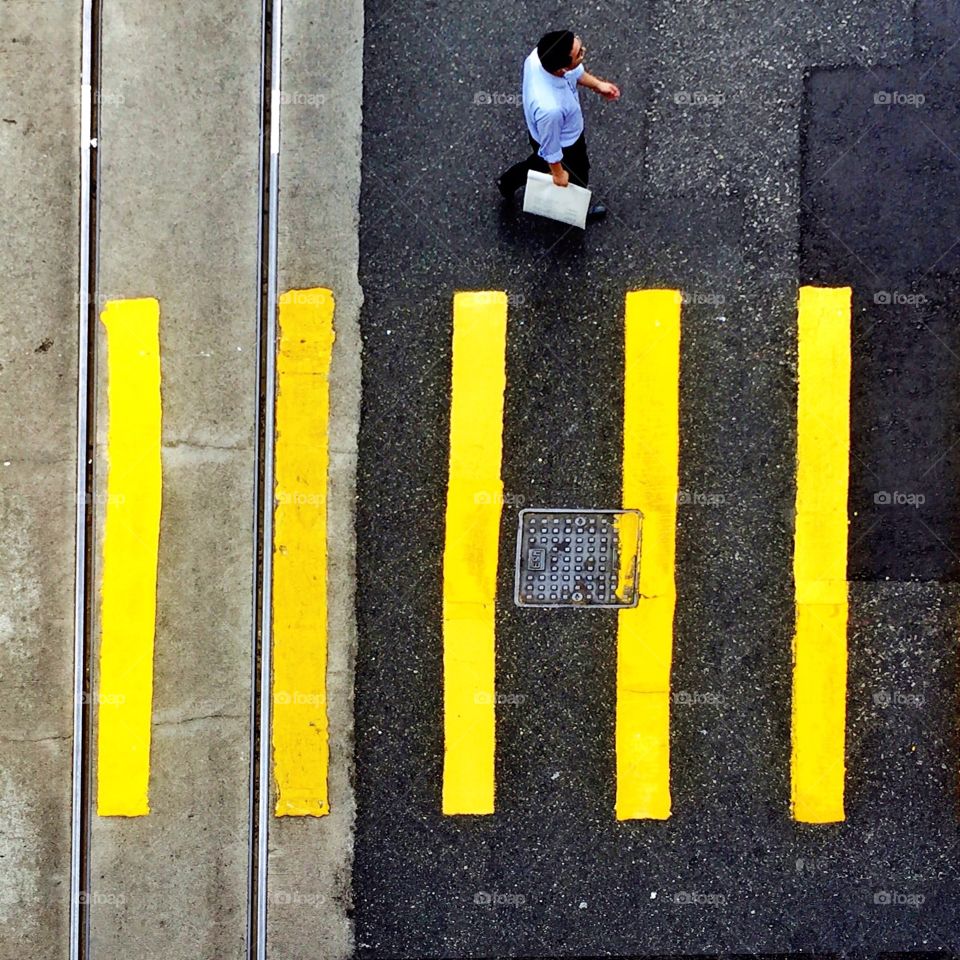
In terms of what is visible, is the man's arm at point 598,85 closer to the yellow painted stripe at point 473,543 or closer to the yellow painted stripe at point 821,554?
the yellow painted stripe at point 473,543

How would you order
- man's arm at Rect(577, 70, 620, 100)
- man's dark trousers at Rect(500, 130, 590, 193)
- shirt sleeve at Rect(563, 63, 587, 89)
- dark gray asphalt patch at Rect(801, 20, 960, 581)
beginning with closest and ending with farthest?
shirt sleeve at Rect(563, 63, 587, 89) < man's arm at Rect(577, 70, 620, 100) < man's dark trousers at Rect(500, 130, 590, 193) < dark gray asphalt patch at Rect(801, 20, 960, 581)

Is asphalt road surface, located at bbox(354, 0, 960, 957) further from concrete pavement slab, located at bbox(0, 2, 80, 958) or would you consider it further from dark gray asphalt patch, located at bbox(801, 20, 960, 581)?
concrete pavement slab, located at bbox(0, 2, 80, 958)

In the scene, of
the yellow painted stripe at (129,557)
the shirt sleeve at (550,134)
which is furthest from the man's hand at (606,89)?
the yellow painted stripe at (129,557)

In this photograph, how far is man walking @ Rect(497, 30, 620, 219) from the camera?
11.2ft

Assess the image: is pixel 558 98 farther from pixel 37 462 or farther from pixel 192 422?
pixel 37 462

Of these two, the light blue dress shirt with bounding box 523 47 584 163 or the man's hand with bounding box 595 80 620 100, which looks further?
the man's hand with bounding box 595 80 620 100

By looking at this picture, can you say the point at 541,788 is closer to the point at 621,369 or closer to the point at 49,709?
the point at 621,369

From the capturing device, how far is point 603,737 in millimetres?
4281

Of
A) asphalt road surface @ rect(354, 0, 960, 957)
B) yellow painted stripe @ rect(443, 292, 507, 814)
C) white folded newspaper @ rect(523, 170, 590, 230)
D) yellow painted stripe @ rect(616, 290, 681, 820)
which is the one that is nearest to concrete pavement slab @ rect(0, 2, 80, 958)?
asphalt road surface @ rect(354, 0, 960, 957)

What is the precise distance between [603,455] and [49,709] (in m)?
3.13

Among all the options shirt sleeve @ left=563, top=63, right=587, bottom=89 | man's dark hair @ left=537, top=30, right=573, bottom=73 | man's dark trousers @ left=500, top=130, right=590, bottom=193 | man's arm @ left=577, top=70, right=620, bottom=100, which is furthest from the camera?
man's dark trousers @ left=500, top=130, right=590, bottom=193

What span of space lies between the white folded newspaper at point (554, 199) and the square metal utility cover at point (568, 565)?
4.84ft

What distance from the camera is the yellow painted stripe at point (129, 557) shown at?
4.22 m

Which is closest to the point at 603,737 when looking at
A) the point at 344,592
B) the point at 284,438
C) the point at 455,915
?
the point at 455,915
